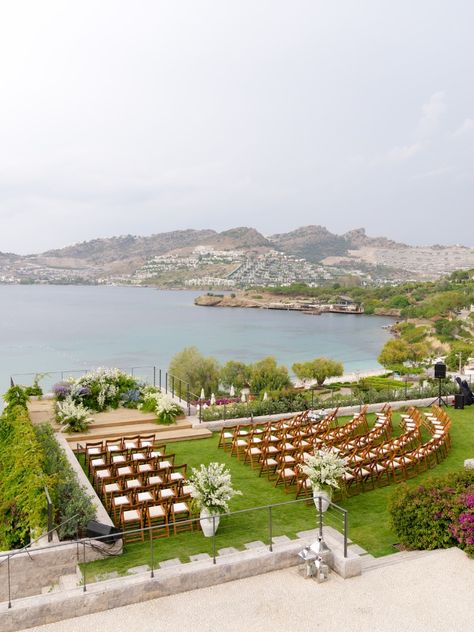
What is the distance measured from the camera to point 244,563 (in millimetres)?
6727

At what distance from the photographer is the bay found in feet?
259

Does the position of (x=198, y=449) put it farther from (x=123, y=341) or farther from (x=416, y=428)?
(x=123, y=341)

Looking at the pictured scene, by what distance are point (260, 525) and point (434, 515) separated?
256 cm

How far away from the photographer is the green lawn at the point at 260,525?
730cm

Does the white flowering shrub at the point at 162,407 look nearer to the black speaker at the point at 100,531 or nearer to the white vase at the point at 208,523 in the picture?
the white vase at the point at 208,523

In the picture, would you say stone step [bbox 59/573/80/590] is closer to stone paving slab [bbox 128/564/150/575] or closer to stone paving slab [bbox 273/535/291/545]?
stone paving slab [bbox 128/564/150/575]

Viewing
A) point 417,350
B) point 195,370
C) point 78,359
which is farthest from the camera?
point 78,359

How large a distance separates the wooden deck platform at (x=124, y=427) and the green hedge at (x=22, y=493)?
2.33 meters

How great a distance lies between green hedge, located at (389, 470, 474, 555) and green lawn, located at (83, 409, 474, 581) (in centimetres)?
43

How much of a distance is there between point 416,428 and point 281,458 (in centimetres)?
375

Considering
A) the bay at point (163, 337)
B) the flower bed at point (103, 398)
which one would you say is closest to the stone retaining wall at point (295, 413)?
the flower bed at point (103, 398)

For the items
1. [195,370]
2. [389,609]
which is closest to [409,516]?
[389,609]

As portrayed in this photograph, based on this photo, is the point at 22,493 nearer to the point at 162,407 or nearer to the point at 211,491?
the point at 211,491

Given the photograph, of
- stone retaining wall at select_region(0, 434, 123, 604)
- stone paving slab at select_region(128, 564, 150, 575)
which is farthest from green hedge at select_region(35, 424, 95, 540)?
stone paving slab at select_region(128, 564, 150, 575)
